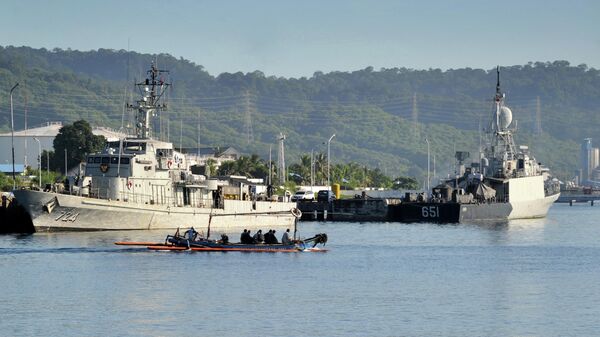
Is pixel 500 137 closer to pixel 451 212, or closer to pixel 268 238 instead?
pixel 451 212

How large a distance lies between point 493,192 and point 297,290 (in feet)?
280

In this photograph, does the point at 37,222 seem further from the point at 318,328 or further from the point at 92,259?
the point at 318,328

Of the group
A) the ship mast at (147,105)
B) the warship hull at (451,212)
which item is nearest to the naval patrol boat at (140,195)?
the ship mast at (147,105)

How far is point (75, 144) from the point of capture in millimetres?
183625

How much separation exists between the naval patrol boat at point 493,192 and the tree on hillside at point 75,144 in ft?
171

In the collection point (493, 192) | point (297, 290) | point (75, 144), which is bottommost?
point (297, 290)

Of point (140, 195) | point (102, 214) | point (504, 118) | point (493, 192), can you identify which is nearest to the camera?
point (102, 214)

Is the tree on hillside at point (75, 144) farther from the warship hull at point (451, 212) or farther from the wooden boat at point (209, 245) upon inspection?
the wooden boat at point (209, 245)

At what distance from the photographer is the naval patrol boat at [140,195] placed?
96.9 meters

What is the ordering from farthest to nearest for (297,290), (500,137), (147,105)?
(500,137) < (147,105) < (297,290)

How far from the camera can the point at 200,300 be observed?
6122cm

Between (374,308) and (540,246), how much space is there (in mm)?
44566

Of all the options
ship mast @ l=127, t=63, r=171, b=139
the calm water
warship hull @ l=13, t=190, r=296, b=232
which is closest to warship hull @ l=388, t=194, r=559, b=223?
warship hull @ l=13, t=190, r=296, b=232

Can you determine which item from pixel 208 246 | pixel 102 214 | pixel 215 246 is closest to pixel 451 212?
pixel 102 214
